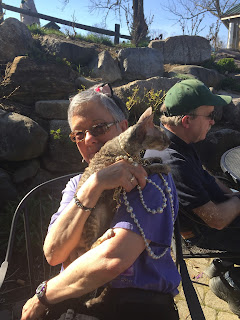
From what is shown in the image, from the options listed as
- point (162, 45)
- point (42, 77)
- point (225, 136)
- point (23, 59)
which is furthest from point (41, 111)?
point (162, 45)

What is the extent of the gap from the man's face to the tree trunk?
1006cm

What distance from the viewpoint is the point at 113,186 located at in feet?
4.46

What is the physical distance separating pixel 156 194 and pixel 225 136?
4.74 meters

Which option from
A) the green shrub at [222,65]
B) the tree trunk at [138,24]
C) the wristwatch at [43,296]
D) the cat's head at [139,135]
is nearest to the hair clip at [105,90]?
the cat's head at [139,135]

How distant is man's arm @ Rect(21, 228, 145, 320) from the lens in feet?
4.04

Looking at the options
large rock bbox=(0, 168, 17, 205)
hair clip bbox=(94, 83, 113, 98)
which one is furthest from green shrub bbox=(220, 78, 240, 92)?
hair clip bbox=(94, 83, 113, 98)

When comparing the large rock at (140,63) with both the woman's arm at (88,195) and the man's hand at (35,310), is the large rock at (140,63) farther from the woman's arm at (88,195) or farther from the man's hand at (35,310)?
the man's hand at (35,310)

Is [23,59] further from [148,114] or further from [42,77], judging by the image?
[148,114]

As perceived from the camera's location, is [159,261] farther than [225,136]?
No

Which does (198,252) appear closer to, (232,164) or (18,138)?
(232,164)

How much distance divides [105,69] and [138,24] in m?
5.49

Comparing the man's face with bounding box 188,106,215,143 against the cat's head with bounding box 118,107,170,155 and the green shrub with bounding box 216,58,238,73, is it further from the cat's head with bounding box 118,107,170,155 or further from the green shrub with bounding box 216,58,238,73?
the green shrub with bounding box 216,58,238,73

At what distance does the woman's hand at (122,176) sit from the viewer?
4.43ft

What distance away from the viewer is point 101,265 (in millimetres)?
1241
